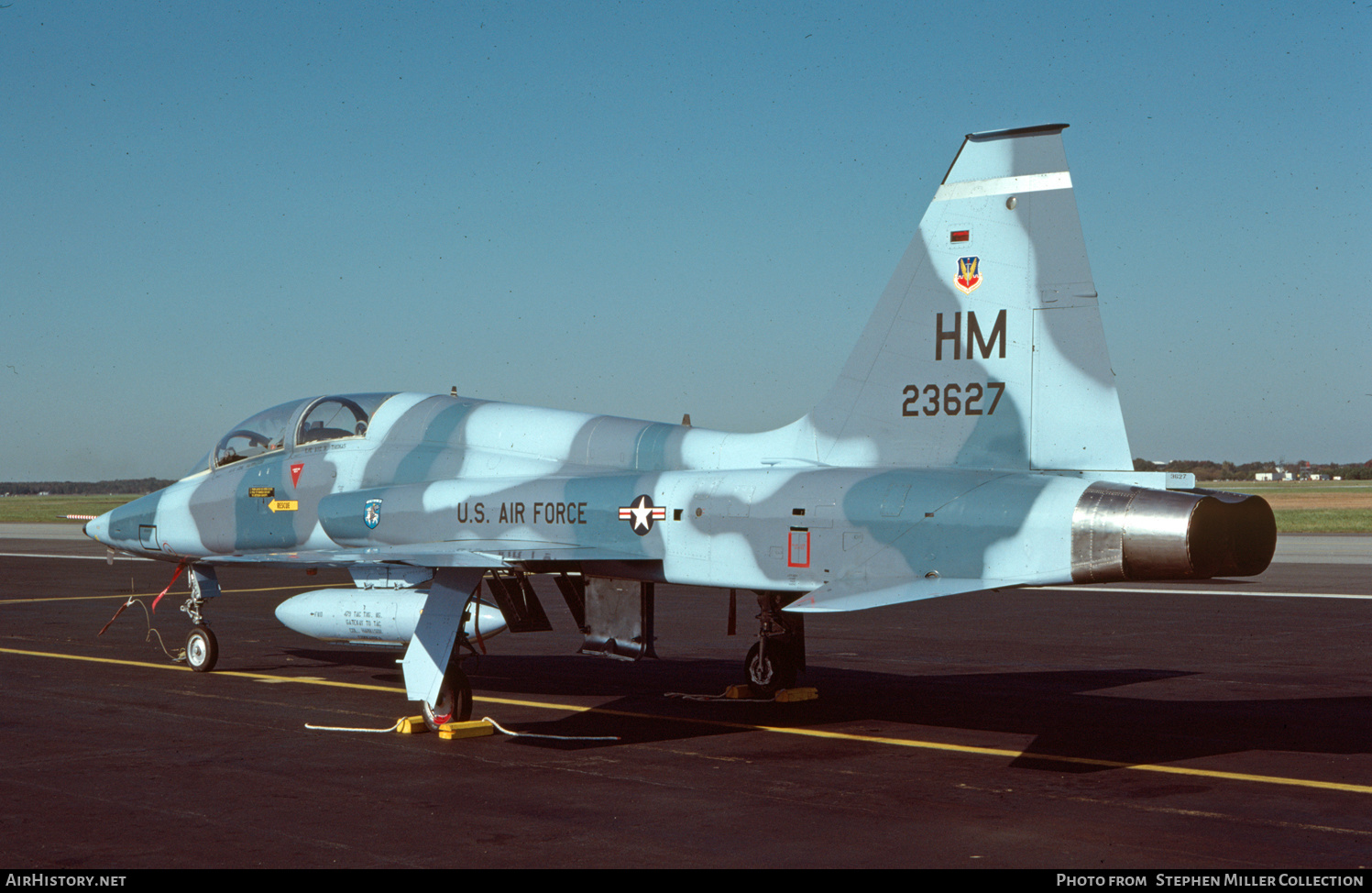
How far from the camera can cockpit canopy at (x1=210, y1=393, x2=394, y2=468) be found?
46.1 feet

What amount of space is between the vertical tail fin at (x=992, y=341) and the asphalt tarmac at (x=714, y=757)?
2551 millimetres

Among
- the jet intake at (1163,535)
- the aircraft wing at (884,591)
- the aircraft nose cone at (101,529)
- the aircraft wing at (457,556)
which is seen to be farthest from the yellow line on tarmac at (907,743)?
the aircraft nose cone at (101,529)

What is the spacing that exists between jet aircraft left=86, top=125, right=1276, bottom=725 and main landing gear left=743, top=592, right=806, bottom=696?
0.10ft

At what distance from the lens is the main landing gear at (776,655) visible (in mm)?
12914

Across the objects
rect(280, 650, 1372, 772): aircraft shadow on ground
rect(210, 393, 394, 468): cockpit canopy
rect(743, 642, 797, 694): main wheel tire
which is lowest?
rect(280, 650, 1372, 772): aircraft shadow on ground

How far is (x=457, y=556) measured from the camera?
439 inches

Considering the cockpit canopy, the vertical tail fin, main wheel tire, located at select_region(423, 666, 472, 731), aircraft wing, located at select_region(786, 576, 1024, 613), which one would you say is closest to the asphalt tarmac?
main wheel tire, located at select_region(423, 666, 472, 731)

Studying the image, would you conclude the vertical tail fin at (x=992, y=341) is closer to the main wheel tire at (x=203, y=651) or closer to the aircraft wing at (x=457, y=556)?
the aircraft wing at (x=457, y=556)

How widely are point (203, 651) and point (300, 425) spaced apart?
343 centimetres

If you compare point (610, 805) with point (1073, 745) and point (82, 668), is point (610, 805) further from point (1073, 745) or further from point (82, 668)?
point (82, 668)

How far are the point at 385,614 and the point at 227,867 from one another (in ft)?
17.3

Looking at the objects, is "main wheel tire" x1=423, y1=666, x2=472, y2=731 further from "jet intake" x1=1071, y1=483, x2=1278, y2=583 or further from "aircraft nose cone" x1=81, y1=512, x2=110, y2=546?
"aircraft nose cone" x1=81, y1=512, x2=110, y2=546

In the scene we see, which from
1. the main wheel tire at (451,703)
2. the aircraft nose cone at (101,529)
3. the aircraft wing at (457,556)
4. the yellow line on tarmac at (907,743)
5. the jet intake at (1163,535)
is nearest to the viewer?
the jet intake at (1163,535)

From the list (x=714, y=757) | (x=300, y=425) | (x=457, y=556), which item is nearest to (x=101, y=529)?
(x=300, y=425)
